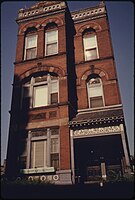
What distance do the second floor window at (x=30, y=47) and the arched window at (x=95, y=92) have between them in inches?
204

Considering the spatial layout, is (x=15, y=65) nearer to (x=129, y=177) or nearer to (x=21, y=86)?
(x=21, y=86)

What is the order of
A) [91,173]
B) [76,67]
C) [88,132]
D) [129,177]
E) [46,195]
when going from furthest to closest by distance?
[76,67], [91,173], [88,132], [129,177], [46,195]

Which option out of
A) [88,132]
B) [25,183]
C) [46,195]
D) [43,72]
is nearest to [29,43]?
[43,72]

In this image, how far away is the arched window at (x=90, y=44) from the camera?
58.9 feet

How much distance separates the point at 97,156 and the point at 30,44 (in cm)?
1070

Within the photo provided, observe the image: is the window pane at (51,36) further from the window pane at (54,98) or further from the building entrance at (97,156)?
the building entrance at (97,156)

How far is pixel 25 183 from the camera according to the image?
1111 centimetres

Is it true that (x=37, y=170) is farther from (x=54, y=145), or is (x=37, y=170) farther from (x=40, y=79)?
(x=40, y=79)

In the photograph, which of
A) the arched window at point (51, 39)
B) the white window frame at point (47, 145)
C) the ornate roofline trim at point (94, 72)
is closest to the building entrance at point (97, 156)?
the white window frame at point (47, 145)

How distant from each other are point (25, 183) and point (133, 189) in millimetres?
5528

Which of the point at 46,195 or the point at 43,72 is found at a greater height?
the point at 43,72

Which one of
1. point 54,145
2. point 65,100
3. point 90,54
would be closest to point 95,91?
point 65,100

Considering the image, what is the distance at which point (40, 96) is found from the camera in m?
15.1

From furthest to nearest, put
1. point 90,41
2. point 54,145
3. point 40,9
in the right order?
point 40,9 → point 90,41 → point 54,145
